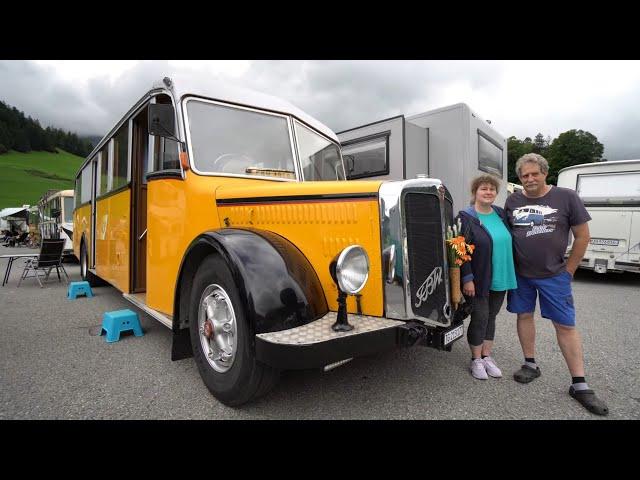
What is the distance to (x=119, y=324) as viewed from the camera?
4.12 meters

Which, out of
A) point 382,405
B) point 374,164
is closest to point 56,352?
point 382,405

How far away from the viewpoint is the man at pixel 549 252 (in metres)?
2.77

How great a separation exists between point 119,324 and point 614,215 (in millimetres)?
9470

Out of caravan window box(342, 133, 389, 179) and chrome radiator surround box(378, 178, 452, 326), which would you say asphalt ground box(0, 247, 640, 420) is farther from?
caravan window box(342, 133, 389, 179)

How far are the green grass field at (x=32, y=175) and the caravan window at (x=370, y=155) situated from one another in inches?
2277

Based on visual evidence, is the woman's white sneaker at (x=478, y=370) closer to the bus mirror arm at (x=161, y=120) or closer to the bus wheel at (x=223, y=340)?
the bus wheel at (x=223, y=340)

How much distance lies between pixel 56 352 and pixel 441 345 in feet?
12.2

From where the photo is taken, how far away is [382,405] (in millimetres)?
2604

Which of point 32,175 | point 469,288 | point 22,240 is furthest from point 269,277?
point 32,175

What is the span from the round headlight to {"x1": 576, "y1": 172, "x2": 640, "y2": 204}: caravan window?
8.50 meters

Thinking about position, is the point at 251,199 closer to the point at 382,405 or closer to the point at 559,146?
the point at 382,405

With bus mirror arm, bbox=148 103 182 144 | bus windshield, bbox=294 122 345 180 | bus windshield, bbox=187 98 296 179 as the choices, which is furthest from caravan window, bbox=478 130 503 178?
bus mirror arm, bbox=148 103 182 144

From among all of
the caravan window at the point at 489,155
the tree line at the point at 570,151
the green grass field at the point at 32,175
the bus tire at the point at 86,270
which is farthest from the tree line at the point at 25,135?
the caravan window at the point at 489,155

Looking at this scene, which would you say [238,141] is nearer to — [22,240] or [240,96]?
[240,96]
